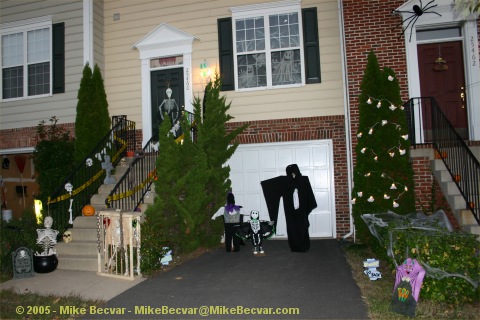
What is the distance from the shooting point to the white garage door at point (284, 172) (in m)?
9.36

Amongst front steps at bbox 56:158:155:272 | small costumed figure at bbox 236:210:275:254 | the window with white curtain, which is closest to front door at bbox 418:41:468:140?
small costumed figure at bbox 236:210:275:254

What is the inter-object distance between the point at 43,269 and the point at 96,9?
722 cm

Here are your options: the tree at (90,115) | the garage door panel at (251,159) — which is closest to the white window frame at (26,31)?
the tree at (90,115)

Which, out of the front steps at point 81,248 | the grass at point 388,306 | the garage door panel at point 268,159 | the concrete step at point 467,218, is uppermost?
the garage door panel at point 268,159

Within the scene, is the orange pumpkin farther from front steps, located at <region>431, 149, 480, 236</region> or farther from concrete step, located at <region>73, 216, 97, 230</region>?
front steps, located at <region>431, 149, 480, 236</region>

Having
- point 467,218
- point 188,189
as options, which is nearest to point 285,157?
point 188,189

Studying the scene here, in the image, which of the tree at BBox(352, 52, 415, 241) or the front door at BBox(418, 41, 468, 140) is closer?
the tree at BBox(352, 52, 415, 241)

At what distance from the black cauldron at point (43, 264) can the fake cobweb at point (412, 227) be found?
5.70 m

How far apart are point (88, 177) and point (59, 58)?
13.0 ft

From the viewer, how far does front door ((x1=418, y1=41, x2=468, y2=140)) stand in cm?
866

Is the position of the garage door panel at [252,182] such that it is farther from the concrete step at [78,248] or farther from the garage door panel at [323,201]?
the concrete step at [78,248]

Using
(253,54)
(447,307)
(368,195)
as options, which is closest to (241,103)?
(253,54)

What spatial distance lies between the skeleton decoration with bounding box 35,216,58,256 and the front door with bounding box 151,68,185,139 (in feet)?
13.4

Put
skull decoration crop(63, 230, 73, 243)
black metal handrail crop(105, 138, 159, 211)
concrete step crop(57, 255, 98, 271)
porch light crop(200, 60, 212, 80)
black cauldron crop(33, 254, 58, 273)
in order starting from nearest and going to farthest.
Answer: black cauldron crop(33, 254, 58, 273), concrete step crop(57, 255, 98, 271), skull decoration crop(63, 230, 73, 243), black metal handrail crop(105, 138, 159, 211), porch light crop(200, 60, 212, 80)
